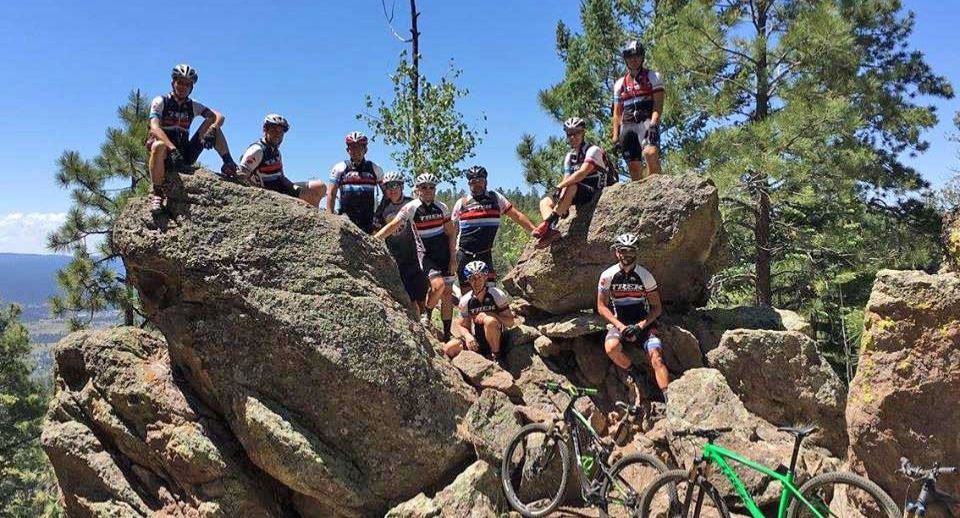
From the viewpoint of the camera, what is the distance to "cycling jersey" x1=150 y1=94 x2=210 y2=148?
811 cm

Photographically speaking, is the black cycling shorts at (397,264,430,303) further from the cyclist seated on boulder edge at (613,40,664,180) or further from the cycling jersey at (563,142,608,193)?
the cyclist seated on boulder edge at (613,40,664,180)

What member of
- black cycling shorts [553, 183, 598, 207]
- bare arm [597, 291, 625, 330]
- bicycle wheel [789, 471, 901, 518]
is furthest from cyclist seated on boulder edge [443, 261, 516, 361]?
bicycle wheel [789, 471, 901, 518]

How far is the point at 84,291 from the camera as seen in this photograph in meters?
17.8

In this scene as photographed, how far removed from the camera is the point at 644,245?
371 inches

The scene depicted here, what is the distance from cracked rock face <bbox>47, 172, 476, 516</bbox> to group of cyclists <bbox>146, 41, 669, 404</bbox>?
1.03m

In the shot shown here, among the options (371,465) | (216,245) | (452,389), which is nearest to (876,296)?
(452,389)

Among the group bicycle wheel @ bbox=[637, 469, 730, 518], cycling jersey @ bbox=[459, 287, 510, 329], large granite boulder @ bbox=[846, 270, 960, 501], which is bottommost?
bicycle wheel @ bbox=[637, 469, 730, 518]

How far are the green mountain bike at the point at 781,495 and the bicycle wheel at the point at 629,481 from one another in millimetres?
188

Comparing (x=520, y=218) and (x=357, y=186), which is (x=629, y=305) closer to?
(x=520, y=218)

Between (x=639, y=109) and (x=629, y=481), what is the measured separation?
5.61 metres

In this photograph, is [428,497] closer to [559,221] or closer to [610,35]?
[559,221]

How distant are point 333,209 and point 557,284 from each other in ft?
12.3

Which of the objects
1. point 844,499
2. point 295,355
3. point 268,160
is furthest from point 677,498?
point 268,160

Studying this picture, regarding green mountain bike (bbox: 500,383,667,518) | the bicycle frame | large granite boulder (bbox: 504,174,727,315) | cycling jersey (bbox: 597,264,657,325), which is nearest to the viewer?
the bicycle frame
